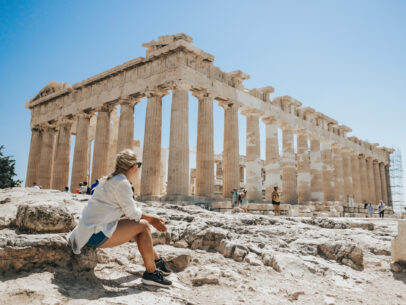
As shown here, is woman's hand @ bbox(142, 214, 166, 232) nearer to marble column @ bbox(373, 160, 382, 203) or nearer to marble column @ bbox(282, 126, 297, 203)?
marble column @ bbox(282, 126, 297, 203)

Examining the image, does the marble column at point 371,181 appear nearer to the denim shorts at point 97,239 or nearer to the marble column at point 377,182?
the marble column at point 377,182

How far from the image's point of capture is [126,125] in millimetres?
22203

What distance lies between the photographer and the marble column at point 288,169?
27016mm

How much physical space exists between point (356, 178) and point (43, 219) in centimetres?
3732

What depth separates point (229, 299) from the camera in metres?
4.29

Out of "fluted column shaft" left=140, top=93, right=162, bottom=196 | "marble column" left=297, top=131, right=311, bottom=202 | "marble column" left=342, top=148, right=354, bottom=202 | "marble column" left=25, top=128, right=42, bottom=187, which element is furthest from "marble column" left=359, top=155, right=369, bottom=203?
"marble column" left=25, top=128, right=42, bottom=187

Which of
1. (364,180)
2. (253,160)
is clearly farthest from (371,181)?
(253,160)

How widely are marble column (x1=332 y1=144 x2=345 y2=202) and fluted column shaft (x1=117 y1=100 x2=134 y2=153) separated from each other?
21.1 metres

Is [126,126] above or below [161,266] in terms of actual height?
above

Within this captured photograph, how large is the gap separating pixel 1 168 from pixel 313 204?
2821 centimetres

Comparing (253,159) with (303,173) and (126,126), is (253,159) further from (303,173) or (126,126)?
(126,126)

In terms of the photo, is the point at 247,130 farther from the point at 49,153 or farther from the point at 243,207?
the point at 49,153

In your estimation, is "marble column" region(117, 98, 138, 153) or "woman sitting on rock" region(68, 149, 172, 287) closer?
"woman sitting on rock" region(68, 149, 172, 287)

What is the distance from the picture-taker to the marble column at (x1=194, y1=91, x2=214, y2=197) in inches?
791
